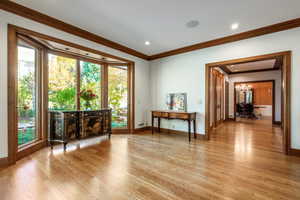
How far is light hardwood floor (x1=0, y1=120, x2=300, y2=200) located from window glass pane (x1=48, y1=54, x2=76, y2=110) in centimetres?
119

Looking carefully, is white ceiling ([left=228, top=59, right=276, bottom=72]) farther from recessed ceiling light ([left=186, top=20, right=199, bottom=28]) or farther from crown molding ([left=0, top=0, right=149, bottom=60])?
crown molding ([left=0, top=0, right=149, bottom=60])

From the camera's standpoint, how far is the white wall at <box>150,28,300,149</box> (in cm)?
299

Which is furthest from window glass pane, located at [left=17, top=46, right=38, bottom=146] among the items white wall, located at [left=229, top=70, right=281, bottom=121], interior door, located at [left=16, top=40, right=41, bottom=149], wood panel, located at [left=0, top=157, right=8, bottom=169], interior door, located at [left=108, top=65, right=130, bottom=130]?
white wall, located at [left=229, top=70, right=281, bottom=121]

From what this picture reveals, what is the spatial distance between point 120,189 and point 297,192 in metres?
2.31

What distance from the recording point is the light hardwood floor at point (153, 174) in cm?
174

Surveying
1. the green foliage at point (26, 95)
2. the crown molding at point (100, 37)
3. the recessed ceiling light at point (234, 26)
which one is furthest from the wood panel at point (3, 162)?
the recessed ceiling light at point (234, 26)

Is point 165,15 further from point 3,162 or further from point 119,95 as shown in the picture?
point 3,162

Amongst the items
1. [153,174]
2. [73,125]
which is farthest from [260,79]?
[73,125]

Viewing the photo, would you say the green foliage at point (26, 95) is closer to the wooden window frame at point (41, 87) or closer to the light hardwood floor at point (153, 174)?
the wooden window frame at point (41, 87)

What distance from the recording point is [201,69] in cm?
427

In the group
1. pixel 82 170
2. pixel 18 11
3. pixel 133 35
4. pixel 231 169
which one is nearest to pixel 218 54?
pixel 133 35

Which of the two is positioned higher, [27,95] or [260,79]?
[260,79]

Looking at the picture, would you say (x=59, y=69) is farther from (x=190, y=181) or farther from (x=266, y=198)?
(x=266, y=198)

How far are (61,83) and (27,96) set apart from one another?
2.83ft
